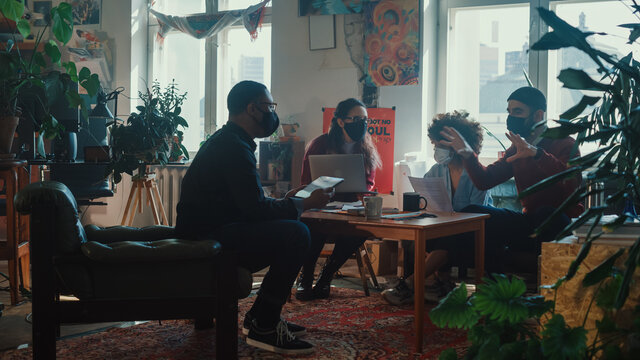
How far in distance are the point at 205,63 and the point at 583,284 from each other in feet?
16.0

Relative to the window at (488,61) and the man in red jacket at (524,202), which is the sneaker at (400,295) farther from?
the window at (488,61)

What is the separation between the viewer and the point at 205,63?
5.87 meters

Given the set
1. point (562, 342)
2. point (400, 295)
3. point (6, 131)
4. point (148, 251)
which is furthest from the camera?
point (400, 295)

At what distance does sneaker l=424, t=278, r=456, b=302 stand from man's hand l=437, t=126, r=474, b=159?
2.28ft

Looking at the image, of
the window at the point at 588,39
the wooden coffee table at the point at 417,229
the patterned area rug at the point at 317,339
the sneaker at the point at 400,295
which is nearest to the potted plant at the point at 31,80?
the patterned area rug at the point at 317,339

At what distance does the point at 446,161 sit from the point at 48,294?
2.38 meters

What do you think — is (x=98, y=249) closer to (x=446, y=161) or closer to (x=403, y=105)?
(x=446, y=161)

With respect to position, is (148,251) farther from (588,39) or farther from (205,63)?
(205,63)

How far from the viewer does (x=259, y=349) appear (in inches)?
102

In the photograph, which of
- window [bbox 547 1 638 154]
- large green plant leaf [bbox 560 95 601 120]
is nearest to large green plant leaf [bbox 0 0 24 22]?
large green plant leaf [bbox 560 95 601 120]

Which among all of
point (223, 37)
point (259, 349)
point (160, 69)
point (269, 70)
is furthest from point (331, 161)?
point (160, 69)

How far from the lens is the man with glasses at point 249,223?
247 centimetres

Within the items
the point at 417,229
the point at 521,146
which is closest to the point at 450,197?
the point at 521,146

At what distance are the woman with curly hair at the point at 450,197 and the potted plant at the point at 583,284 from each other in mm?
1512
